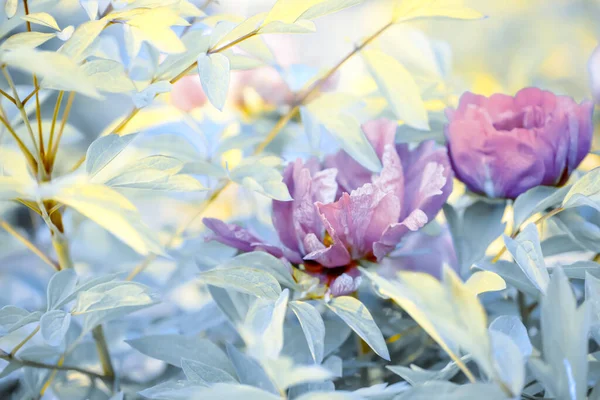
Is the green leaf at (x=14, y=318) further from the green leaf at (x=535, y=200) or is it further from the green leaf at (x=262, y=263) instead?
the green leaf at (x=535, y=200)

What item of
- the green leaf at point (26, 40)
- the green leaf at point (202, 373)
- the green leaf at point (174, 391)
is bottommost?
the green leaf at point (202, 373)

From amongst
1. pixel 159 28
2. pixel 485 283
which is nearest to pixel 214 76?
A: pixel 159 28

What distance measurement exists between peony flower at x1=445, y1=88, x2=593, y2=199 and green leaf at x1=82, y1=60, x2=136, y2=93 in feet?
0.50

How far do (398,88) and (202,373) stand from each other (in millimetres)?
150

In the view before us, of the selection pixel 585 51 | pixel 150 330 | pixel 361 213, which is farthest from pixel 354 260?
pixel 585 51

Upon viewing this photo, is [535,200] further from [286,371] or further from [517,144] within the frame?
[286,371]

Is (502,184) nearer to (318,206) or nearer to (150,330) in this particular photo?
(318,206)

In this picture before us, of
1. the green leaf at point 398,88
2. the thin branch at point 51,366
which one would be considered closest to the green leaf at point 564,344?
the green leaf at point 398,88

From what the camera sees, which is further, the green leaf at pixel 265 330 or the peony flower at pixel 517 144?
the peony flower at pixel 517 144

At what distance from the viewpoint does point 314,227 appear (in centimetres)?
24

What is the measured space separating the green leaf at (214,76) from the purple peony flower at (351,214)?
0.17 feet

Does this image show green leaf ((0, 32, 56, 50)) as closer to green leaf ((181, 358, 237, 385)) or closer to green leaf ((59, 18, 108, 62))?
green leaf ((59, 18, 108, 62))

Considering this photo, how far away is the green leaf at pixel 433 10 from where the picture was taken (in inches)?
9.6

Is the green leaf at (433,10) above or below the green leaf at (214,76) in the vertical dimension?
above
